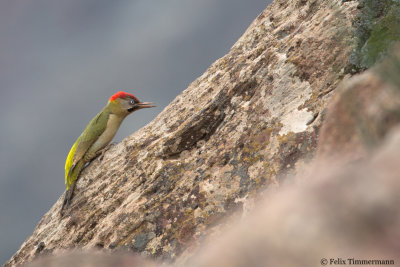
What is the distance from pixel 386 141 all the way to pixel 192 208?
5.18 metres

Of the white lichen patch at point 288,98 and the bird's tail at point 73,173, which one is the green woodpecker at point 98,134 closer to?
the bird's tail at point 73,173

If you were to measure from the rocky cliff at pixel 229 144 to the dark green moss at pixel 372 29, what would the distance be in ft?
0.09

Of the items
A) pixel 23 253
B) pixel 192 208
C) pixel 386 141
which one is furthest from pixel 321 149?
pixel 23 253

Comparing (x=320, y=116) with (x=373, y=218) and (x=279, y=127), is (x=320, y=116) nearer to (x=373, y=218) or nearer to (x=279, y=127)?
(x=279, y=127)

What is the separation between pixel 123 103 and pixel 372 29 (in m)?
7.78

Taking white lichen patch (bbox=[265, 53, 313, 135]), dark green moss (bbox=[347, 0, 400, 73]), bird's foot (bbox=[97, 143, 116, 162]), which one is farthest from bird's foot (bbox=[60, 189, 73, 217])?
dark green moss (bbox=[347, 0, 400, 73])

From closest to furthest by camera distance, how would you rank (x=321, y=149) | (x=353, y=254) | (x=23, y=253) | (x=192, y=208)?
1. (x=353, y=254)
2. (x=321, y=149)
3. (x=192, y=208)
4. (x=23, y=253)

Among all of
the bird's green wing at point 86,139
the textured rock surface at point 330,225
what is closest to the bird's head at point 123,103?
the bird's green wing at point 86,139

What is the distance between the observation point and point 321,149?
15.5 ft

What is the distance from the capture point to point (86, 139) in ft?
39.8

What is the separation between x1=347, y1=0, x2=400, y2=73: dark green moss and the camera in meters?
6.86

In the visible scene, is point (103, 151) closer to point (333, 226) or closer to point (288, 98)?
point (288, 98)

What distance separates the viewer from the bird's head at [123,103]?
42.3ft

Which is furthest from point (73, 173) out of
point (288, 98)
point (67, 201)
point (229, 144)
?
point (288, 98)
